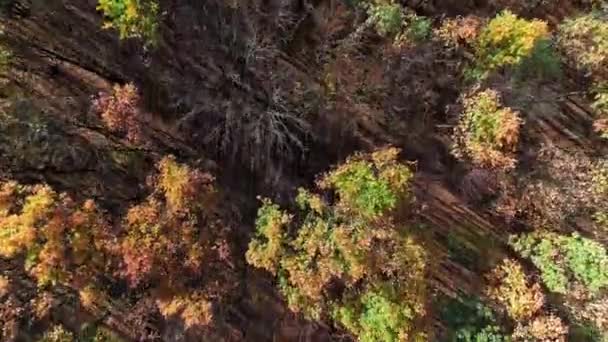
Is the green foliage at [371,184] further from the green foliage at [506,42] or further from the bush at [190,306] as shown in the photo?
the bush at [190,306]

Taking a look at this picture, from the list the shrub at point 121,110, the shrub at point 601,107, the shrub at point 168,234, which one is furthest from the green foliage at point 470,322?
the shrub at point 121,110

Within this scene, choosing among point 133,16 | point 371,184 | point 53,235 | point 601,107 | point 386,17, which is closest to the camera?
point 53,235

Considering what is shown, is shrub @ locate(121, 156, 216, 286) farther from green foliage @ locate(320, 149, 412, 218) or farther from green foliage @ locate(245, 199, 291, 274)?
green foliage @ locate(320, 149, 412, 218)

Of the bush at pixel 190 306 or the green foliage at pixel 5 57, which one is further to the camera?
the green foliage at pixel 5 57

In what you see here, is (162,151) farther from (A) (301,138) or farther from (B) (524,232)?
(B) (524,232)

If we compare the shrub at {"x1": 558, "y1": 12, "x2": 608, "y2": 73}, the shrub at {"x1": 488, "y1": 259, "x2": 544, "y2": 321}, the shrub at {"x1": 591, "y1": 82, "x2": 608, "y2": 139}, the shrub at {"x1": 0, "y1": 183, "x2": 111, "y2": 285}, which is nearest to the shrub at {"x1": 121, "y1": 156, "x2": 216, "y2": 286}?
the shrub at {"x1": 0, "y1": 183, "x2": 111, "y2": 285}

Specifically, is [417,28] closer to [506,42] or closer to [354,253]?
[506,42]

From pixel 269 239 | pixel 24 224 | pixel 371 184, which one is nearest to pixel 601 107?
pixel 371 184
